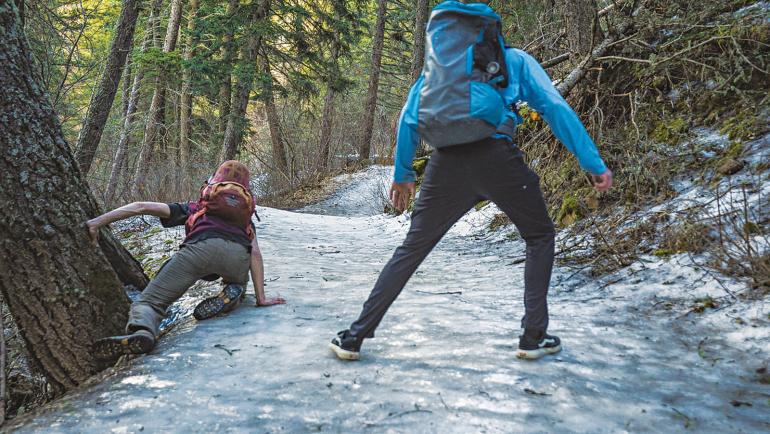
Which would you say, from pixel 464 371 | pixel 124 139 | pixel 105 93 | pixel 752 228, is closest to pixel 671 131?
pixel 752 228

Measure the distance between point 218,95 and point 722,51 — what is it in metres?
14.9

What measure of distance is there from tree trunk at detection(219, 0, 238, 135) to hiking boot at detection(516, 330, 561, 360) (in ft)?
46.4

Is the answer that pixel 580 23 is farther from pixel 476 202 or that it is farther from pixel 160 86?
pixel 160 86

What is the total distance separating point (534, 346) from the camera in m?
2.72

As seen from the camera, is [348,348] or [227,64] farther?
[227,64]

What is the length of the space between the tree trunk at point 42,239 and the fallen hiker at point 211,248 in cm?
28

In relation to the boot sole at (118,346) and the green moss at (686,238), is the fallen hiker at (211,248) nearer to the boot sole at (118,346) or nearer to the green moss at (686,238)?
the boot sole at (118,346)

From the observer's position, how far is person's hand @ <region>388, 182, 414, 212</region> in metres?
2.83

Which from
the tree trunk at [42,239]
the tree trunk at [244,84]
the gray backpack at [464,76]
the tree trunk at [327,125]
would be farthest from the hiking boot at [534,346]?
the tree trunk at [327,125]

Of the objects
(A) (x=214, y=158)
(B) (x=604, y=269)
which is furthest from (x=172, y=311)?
(A) (x=214, y=158)

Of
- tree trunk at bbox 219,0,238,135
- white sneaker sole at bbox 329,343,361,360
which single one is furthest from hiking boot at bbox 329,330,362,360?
tree trunk at bbox 219,0,238,135

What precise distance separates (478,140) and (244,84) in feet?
44.7

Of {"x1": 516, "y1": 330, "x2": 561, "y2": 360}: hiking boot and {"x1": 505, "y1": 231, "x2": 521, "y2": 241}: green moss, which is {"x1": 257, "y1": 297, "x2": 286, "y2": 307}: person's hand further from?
{"x1": 505, "y1": 231, "x2": 521, "y2": 241}: green moss

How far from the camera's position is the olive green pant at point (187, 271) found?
3488mm
